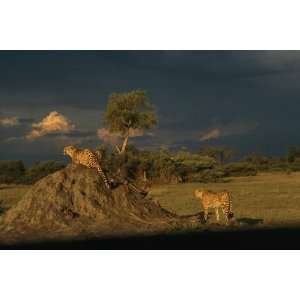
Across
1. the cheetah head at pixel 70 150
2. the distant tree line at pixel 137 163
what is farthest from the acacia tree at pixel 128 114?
the cheetah head at pixel 70 150

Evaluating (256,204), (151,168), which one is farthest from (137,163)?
(256,204)

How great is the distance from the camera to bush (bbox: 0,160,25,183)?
39281mm

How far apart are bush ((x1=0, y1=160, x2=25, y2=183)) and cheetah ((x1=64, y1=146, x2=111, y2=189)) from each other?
25.0 meters

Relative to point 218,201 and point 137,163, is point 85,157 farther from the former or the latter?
point 137,163

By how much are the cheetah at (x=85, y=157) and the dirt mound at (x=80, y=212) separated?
264 mm

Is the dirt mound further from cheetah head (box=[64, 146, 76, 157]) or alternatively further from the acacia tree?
the acacia tree

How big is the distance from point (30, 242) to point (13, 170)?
2908cm

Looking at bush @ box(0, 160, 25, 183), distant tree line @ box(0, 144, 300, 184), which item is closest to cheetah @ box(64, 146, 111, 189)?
distant tree line @ box(0, 144, 300, 184)

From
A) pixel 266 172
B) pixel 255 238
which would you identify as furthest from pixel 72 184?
pixel 266 172

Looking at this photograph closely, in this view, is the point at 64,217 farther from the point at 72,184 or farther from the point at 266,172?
the point at 266,172

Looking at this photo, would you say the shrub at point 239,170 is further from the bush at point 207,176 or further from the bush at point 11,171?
the bush at point 11,171

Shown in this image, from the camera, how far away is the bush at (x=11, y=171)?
1547 inches

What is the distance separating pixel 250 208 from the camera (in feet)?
63.6

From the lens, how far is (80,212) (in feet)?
43.2
